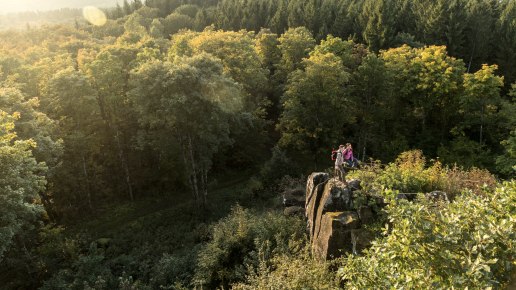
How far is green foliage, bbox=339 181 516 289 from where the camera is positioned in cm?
726

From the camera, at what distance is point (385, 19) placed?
60969 millimetres

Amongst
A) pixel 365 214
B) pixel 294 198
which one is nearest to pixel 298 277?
pixel 365 214

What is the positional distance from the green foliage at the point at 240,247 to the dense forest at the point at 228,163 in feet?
0.33

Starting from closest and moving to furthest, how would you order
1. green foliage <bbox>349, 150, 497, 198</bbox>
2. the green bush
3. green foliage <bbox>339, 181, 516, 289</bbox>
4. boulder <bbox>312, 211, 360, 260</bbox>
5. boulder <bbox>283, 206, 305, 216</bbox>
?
green foliage <bbox>339, 181, 516, 289</bbox> < the green bush < boulder <bbox>312, 211, 360, 260</bbox> < green foliage <bbox>349, 150, 497, 198</bbox> < boulder <bbox>283, 206, 305, 216</bbox>

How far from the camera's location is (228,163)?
42031 mm

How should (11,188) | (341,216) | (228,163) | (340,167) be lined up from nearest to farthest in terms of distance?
(341,216) < (11,188) < (340,167) < (228,163)

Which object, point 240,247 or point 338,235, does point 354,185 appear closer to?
point 338,235

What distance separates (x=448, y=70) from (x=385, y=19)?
84.0ft

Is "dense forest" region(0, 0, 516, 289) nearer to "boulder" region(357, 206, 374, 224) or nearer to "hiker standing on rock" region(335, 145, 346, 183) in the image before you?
"boulder" region(357, 206, 374, 224)

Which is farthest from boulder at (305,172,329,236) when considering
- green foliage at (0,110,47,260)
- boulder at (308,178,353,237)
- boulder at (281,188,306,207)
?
Answer: green foliage at (0,110,47,260)

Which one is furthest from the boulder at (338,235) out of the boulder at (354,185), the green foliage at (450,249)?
the green foliage at (450,249)

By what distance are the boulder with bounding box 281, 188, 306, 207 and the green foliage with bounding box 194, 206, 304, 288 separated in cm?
430

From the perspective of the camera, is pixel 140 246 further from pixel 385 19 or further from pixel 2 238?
pixel 385 19

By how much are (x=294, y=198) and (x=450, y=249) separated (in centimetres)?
1810
